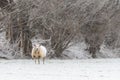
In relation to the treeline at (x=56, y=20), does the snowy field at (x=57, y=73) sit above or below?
below

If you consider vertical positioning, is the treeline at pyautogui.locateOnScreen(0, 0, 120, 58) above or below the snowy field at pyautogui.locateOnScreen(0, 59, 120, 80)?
above

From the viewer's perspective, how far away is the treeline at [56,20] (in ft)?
90.1

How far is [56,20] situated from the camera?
28.3 m

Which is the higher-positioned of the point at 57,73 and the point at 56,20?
the point at 56,20

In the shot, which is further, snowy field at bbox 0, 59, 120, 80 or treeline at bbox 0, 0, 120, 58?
treeline at bbox 0, 0, 120, 58

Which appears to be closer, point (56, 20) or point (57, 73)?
point (57, 73)

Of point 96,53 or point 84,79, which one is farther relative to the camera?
point 96,53

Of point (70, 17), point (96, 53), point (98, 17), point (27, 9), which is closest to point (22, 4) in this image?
point (27, 9)

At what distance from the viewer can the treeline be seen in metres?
27.5

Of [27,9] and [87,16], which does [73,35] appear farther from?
[27,9]

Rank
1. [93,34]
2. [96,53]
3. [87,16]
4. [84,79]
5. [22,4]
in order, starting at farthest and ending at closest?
[96,53] → [93,34] → [87,16] → [22,4] → [84,79]

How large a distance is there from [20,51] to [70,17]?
4.36m

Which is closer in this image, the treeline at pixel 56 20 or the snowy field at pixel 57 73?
the snowy field at pixel 57 73

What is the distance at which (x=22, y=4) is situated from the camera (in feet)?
88.7
